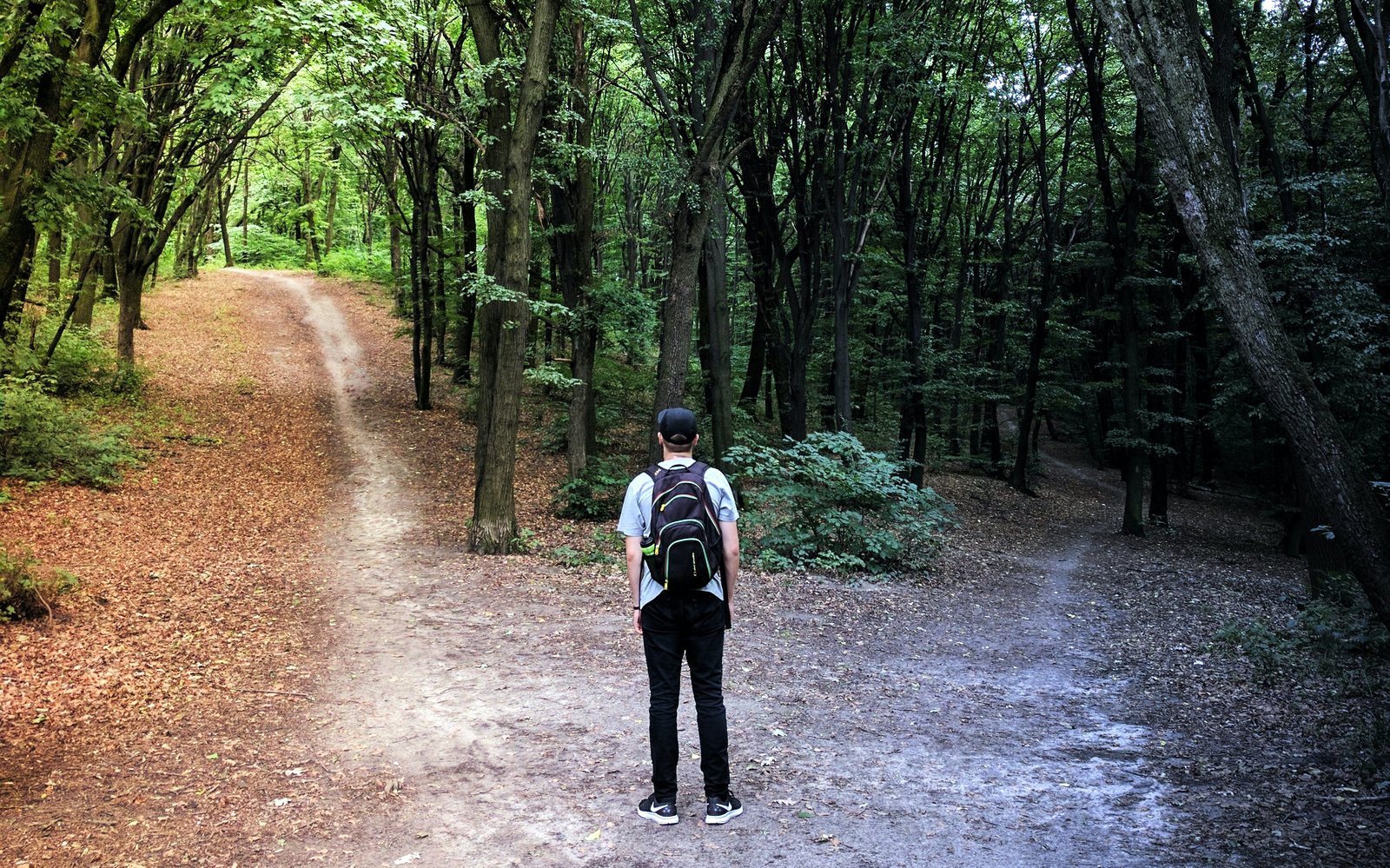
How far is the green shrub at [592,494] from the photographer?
12953mm

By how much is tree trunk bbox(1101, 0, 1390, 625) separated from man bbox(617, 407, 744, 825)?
375cm

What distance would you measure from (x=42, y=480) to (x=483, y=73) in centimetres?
820

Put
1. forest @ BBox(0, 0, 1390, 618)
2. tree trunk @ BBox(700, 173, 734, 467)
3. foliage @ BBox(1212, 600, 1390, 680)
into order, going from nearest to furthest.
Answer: foliage @ BBox(1212, 600, 1390, 680)
forest @ BBox(0, 0, 1390, 618)
tree trunk @ BBox(700, 173, 734, 467)

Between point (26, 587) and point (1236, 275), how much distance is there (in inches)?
377

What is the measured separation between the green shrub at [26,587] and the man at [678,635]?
5972 millimetres

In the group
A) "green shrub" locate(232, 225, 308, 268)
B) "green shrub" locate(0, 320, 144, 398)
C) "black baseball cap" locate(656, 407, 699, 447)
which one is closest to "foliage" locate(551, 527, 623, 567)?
"black baseball cap" locate(656, 407, 699, 447)

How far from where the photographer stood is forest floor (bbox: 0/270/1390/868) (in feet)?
12.9

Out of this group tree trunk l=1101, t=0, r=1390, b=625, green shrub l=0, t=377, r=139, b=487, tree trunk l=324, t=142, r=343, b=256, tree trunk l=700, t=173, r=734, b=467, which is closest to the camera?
tree trunk l=1101, t=0, r=1390, b=625

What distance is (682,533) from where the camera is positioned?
383 centimetres

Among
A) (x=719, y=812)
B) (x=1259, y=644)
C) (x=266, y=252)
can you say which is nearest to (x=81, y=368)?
(x=719, y=812)

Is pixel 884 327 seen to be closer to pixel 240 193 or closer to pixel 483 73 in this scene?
pixel 483 73

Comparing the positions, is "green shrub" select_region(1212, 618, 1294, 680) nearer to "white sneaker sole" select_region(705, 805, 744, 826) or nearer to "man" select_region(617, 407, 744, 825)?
"white sneaker sole" select_region(705, 805, 744, 826)

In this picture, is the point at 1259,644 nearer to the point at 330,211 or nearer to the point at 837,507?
the point at 837,507

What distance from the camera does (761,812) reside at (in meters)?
4.16
